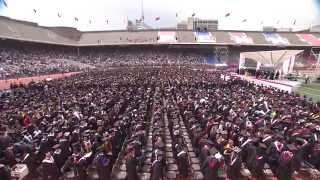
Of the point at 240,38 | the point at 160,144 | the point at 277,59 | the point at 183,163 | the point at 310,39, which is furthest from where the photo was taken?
the point at 240,38

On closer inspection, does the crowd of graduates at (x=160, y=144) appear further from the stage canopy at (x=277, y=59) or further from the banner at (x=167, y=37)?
the banner at (x=167, y=37)

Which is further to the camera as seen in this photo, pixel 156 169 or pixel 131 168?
pixel 131 168

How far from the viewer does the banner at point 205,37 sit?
55125 mm

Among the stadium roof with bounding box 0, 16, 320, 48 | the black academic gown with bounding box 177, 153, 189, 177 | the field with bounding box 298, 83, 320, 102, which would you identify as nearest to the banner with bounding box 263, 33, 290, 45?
the stadium roof with bounding box 0, 16, 320, 48

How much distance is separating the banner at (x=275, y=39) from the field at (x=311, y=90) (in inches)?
1224

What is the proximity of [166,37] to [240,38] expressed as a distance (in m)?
14.6

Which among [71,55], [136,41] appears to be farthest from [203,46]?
[71,55]

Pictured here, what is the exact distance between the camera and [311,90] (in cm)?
2355

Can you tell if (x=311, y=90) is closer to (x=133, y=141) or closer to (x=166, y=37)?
(x=133, y=141)

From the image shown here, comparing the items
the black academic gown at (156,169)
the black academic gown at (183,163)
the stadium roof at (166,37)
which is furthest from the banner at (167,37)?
the black academic gown at (156,169)

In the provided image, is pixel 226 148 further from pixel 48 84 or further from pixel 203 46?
pixel 203 46

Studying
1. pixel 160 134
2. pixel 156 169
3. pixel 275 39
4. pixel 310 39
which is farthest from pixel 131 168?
pixel 310 39

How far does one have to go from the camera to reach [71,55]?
178ft

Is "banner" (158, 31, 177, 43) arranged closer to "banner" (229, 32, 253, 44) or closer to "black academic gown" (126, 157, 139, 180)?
"banner" (229, 32, 253, 44)
